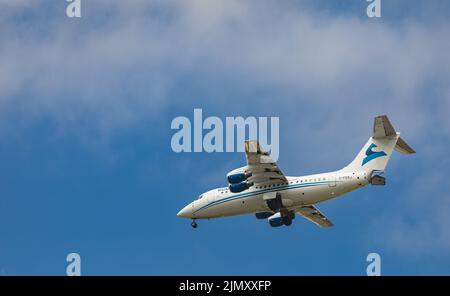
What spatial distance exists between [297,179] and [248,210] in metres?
4.64

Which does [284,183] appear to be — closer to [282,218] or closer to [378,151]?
[282,218]

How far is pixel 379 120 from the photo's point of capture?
214ft

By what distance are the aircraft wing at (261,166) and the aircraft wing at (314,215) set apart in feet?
23.6

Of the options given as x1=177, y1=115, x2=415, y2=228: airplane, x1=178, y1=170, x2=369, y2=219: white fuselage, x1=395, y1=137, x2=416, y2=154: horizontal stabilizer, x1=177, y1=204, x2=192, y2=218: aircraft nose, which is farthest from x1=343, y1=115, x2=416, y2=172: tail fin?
x1=177, y1=204, x2=192, y2=218: aircraft nose

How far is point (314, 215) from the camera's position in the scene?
76.8 metres

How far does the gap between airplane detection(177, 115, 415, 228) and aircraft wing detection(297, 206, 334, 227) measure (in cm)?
272

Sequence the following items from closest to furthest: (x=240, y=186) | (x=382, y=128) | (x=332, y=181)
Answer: (x=382, y=128) < (x=332, y=181) < (x=240, y=186)

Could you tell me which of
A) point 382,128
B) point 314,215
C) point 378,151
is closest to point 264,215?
point 314,215

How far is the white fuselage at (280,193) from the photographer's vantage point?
66.4m

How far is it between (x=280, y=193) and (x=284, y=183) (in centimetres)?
74

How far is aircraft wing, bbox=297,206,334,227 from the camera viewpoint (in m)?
76.0

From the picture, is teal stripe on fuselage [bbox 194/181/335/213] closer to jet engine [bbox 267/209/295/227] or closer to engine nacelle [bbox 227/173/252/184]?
engine nacelle [bbox 227/173/252/184]
